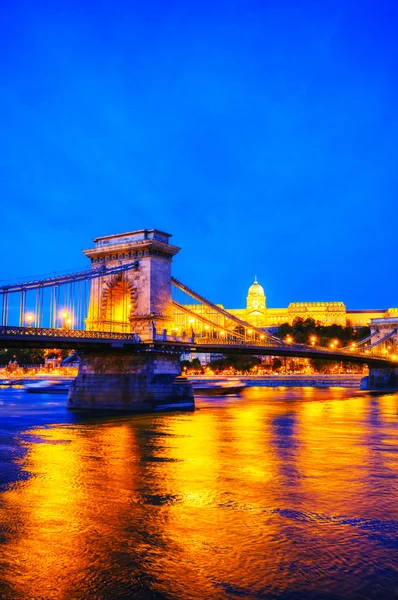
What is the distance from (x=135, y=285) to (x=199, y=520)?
3515 centimetres

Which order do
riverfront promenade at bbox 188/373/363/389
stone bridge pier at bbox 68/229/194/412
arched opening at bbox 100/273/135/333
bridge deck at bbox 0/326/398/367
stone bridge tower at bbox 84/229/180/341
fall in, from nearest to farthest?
bridge deck at bbox 0/326/398/367 < stone bridge pier at bbox 68/229/194/412 < stone bridge tower at bbox 84/229/180/341 < arched opening at bbox 100/273/135/333 < riverfront promenade at bbox 188/373/363/389

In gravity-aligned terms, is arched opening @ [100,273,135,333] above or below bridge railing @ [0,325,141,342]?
above

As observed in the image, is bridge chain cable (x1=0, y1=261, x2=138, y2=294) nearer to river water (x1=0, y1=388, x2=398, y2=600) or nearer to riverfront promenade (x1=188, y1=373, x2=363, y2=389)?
river water (x1=0, y1=388, x2=398, y2=600)

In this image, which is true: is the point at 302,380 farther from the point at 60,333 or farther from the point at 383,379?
the point at 60,333

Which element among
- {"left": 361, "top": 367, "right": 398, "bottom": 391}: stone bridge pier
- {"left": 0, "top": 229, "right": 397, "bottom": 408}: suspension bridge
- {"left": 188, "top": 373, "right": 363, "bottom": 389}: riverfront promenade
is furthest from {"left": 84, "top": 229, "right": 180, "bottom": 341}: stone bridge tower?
{"left": 188, "top": 373, "right": 363, "bottom": 389}: riverfront promenade

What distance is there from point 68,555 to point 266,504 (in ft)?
16.6

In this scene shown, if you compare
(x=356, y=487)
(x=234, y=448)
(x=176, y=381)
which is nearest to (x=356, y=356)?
(x=176, y=381)

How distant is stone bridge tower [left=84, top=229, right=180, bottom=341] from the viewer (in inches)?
1794

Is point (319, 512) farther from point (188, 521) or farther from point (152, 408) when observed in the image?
point (152, 408)

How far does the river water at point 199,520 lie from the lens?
853 cm

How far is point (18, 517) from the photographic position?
39.5ft

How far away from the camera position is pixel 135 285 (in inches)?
1825

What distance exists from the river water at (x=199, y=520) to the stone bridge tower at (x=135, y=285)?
21.4 m

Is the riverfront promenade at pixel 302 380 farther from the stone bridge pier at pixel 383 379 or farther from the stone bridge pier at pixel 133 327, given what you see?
the stone bridge pier at pixel 133 327
